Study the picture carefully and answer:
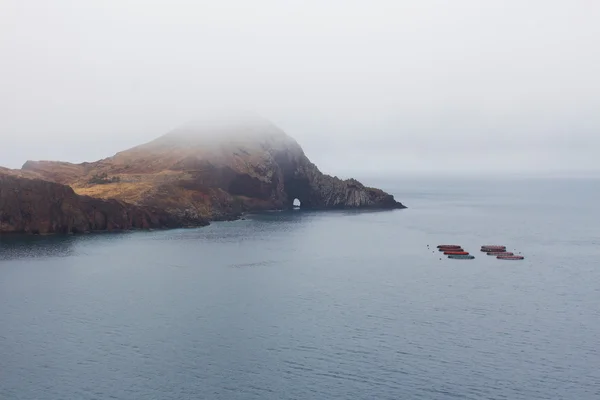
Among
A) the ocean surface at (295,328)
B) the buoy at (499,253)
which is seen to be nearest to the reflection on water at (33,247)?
the ocean surface at (295,328)

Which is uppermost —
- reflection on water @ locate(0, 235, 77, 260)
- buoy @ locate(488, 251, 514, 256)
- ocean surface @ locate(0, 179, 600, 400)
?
buoy @ locate(488, 251, 514, 256)

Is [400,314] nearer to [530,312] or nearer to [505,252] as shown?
[530,312]

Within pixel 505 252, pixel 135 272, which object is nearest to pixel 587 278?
pixel 505 252

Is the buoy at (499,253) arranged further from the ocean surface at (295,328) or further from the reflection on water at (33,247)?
the reflection on water at (33,247)

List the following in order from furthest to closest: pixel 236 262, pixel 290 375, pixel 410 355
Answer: pixel 236 262, pixel 410 355, pixel 290 375

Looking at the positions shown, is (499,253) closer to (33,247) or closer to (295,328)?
(295,328)

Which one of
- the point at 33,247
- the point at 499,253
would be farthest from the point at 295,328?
the point at 33,247

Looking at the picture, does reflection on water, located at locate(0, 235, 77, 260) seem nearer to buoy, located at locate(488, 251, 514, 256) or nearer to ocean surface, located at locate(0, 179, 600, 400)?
ocean surface, located at locate(0, 179, 600, 400)

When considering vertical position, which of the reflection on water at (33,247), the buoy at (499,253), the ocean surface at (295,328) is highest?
the buoy at (499,253)

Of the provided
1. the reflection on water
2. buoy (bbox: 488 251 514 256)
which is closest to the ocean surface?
the reflection on water
